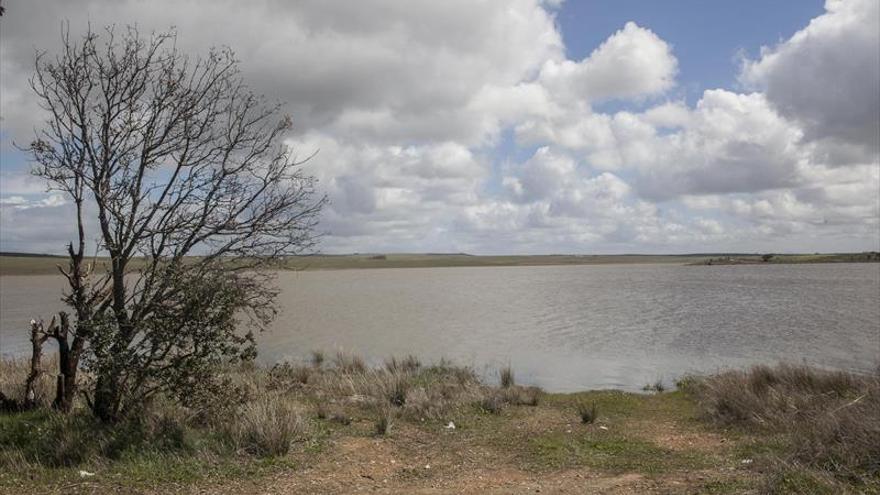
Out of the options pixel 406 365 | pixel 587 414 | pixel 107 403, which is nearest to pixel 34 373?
pixel 107 403

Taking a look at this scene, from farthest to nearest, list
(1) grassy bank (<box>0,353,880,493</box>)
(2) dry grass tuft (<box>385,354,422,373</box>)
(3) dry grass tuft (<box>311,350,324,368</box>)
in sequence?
(3) dry grass tuft (<box>311,350,324,368</box>) < (2) dry grass tuft (<box>385,354,422,373</box>) < (1) grassy bank (<box>0,353,880,493</box>)

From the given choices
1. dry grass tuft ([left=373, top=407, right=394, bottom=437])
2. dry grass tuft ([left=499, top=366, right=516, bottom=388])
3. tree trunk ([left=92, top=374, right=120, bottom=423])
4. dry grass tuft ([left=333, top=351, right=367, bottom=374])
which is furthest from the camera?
dry grass tuft ([left=333, top=351, right=367, bottom=374])

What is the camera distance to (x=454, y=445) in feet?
32.2

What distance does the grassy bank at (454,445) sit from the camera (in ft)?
24.3

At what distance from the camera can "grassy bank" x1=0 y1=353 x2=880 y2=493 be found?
7414mm

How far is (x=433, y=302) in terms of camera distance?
156 ft

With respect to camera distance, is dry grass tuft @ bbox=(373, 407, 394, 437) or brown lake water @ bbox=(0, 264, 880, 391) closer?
dry grass tuft @ bbox=(373, 407, 394, 437)

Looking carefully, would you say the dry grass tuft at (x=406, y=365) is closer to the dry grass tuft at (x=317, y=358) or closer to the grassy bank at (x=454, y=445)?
the dry grass tuft at (x=317, y=358)

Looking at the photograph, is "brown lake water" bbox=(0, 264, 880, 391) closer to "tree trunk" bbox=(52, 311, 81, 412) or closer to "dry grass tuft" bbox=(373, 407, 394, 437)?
"dry grass tuft" bbox=(373, 407, 394, 437)

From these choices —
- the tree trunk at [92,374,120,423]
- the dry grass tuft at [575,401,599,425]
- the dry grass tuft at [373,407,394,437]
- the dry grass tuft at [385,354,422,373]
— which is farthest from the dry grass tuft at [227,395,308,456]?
the dry grass tuft at [385,354,422,373]

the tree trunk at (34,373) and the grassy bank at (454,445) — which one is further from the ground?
the tree trunk at (34,373)

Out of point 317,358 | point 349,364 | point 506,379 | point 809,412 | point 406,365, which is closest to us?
point 809,412

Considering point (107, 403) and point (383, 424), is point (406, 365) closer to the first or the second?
point (383, 424)

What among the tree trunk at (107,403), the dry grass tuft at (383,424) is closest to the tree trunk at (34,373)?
the tree trunk at (107,403)
